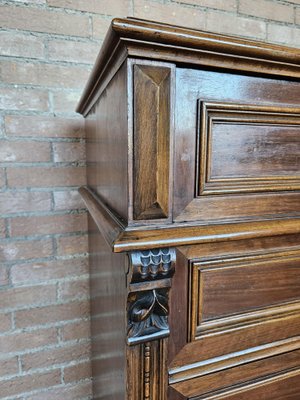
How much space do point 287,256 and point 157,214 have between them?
0.28 m

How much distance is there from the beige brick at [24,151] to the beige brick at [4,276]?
0.36m

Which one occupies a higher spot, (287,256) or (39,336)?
(287,256)

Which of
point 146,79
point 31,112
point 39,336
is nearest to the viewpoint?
point 146,79

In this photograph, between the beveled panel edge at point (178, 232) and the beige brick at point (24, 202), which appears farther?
the beige brick at point (24, 202)

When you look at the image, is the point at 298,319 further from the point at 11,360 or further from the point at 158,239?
the point at 11,360

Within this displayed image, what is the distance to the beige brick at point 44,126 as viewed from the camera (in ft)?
3.03

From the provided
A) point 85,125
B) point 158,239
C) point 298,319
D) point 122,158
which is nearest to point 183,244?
point 158,239

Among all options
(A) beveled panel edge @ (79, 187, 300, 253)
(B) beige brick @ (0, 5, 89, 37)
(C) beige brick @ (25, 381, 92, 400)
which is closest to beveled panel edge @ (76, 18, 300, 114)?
(A) beveled panel edge @ (79, 187, 300, 253)

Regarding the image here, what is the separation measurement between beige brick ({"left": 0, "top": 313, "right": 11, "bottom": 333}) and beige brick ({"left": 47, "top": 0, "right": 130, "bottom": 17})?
1009 mm

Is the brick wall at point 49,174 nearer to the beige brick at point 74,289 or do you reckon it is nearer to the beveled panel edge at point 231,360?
the beige brick at point 74,289

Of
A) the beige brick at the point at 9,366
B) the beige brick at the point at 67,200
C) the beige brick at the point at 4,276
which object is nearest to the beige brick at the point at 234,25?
the beige brick at the point at 67,200

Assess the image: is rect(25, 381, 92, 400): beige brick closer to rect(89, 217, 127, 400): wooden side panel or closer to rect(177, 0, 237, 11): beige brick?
rect(89, 217, 127, 400): wooden side panel

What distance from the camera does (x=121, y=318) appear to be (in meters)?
0.53

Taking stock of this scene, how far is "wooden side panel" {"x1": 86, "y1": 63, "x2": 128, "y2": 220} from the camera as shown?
0.44m
